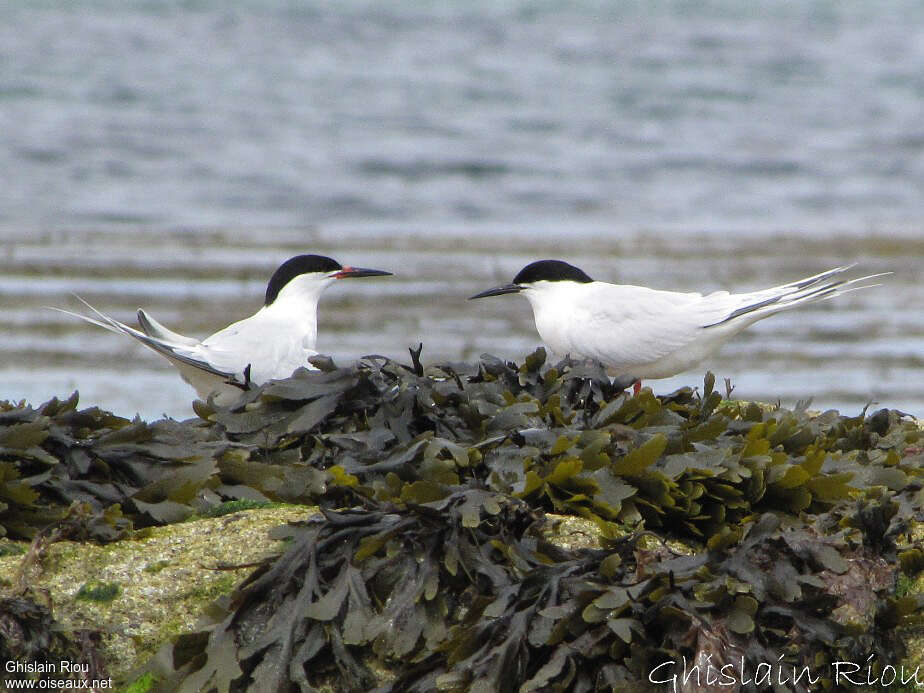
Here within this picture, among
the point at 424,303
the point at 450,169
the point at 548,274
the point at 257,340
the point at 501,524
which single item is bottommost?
the point at 501,524

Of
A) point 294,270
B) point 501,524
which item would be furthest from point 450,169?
point 501,524

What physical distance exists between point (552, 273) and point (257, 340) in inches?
53.8

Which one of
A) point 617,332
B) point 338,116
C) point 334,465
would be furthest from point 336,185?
point 334,465

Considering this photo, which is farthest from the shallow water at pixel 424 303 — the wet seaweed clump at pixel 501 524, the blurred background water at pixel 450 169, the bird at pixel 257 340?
the wet seaweed clump at pixel 501 524

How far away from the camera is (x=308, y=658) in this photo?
10.5 feet

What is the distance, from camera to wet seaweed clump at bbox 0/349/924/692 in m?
3.17

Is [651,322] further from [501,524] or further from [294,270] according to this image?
[501,524]

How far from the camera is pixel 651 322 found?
18.7ft

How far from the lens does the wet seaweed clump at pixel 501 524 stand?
10.4ft

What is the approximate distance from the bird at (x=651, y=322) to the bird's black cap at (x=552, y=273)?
18 centimetres

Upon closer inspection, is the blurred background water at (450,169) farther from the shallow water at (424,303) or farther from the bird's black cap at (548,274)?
the bird's black cap at (548,274)

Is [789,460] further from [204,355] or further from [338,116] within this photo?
[338,116]

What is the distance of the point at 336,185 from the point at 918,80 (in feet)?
38.2


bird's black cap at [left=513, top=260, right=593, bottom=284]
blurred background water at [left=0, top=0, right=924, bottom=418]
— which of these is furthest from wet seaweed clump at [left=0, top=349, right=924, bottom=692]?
blurred background water at [left=0, top=0, right=924, bottom=418]
